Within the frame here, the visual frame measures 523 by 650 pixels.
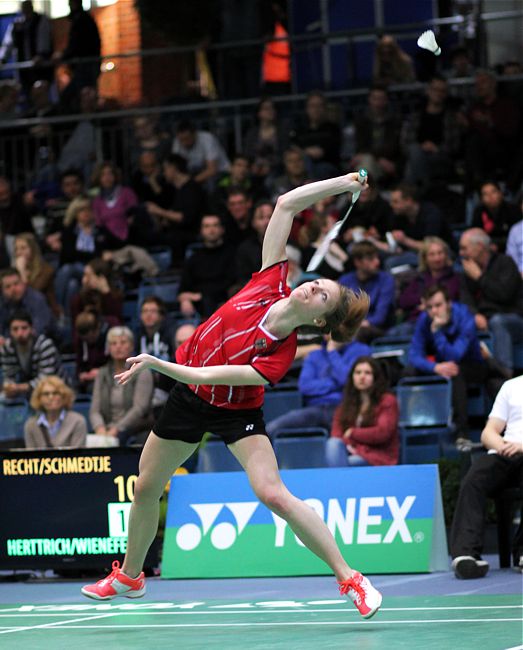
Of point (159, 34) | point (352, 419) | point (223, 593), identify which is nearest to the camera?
point (223, 593)

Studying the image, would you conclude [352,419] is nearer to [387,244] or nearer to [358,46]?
[387,244]

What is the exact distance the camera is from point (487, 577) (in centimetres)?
871

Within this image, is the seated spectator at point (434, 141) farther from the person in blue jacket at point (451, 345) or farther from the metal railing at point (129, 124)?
the person in blue jacket at point (451, 345)

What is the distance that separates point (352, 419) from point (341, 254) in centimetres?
322

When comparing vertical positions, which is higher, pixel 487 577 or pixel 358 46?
pixel 358 46

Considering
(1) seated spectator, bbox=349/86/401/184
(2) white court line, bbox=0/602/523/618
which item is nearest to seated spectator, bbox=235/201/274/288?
(1) seated spectator, bbox=349/86/401/184

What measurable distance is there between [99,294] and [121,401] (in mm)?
2182

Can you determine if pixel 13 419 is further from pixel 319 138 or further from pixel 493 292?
pixel 319 138

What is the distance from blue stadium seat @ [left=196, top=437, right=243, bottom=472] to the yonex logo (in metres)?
1.76

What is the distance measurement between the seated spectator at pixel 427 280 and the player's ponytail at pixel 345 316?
612 centimetres

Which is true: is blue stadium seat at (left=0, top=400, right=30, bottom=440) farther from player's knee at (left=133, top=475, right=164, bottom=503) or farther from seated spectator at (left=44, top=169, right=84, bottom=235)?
player's knee at (left=133, top=475, right=164, bottom=503)

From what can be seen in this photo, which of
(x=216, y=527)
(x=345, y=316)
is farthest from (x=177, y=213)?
(x=345, y=316)

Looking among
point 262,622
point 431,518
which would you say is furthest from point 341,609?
point 431,518

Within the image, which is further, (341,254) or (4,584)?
(341,254)
